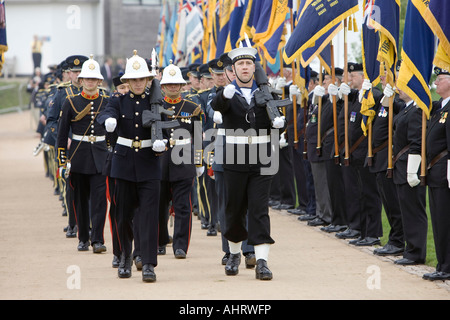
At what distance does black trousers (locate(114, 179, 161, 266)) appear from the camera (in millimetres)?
Result: 9516

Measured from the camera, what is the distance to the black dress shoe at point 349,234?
12.6 metres

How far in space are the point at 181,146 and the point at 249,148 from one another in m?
1.86

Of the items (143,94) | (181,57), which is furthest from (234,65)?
(181,57)

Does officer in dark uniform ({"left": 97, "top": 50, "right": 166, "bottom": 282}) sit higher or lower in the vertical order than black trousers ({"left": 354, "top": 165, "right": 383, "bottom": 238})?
higher

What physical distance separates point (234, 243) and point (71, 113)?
3212 mm

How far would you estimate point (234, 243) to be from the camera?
9898 mm

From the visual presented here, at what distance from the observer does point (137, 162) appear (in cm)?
949

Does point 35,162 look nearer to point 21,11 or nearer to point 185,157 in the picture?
point 185,157

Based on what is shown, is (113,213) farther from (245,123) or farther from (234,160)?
(245,123)

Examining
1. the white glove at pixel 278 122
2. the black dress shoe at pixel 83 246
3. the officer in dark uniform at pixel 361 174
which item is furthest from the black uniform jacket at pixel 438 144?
the black dress shoe at pixel 83 246

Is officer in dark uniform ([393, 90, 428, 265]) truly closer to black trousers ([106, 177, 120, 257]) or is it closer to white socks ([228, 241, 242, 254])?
white socks ([228, 241, 242, 254])

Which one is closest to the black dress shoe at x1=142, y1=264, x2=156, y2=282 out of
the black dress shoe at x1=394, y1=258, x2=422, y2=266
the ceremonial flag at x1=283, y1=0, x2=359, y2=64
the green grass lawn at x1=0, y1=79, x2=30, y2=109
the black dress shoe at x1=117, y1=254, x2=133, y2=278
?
the black dress shoe at x1=117, y1=254, x2=133, y2=278

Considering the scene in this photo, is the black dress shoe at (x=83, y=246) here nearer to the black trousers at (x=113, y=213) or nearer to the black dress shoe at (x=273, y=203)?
the black trousers at (x=113, y=213)

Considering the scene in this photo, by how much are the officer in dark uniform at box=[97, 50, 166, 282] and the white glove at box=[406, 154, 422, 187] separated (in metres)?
2.59
